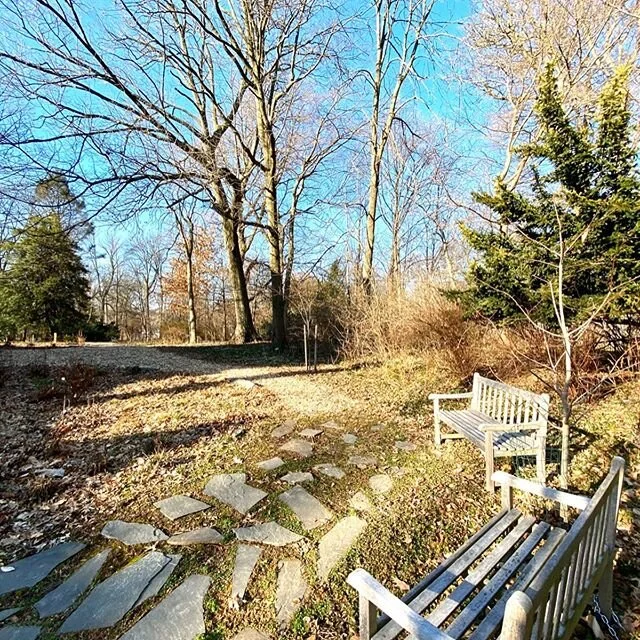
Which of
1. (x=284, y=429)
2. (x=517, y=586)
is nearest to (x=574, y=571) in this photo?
(x=517, y=586)

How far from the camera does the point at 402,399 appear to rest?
18.6 ft

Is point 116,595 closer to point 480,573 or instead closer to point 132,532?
point 132,532

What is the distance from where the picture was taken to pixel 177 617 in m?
1.92

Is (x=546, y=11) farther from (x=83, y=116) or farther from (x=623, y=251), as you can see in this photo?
(x=83, y=116)

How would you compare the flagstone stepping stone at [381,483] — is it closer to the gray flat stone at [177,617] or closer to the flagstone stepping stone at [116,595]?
the gray flat stone at [177,617]

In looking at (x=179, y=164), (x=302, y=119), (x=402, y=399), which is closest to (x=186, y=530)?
(x=402, y=399)

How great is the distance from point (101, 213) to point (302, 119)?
6.90 m

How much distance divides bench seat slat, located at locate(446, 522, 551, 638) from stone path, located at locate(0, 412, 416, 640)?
2.80 ft

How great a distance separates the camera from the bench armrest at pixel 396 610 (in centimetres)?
128

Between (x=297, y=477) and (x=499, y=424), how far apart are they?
1789 mm

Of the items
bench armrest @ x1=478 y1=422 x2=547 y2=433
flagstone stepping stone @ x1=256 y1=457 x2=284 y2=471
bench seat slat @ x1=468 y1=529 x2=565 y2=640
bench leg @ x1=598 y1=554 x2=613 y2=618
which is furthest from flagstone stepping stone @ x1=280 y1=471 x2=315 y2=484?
bench leg @ x1=598 y1=554 x2=613 y2=618

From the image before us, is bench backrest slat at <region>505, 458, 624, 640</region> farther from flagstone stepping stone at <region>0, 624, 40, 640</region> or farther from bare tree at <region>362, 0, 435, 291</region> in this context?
bare tree at <region>362, 0, 435, 291</region>

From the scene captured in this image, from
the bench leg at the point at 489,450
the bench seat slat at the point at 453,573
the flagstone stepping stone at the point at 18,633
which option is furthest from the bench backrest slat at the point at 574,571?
the flagstone stepping stone at the point at 18,633

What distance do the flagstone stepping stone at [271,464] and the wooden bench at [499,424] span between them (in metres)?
1.67
